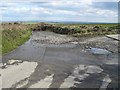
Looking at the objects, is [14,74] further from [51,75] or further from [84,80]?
[84,80]

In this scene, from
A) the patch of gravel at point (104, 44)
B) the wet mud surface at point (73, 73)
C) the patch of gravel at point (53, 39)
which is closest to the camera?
the wet mud surface at point (73, 73)

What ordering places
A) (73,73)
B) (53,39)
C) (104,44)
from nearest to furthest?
1. (73,73)
2. (104,44)
3. (53,39)

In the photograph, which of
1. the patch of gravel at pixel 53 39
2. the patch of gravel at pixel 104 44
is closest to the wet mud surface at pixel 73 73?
the patch of gravel at pixel 104 44

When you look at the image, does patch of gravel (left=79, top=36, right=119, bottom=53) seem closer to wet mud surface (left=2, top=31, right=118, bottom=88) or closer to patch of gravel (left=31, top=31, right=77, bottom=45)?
patch of gravel (left=31, top=31, right=77, bottom=45)

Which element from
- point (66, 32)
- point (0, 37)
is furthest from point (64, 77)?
point (66, 32)

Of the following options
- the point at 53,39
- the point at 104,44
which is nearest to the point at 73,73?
the point at 104,44

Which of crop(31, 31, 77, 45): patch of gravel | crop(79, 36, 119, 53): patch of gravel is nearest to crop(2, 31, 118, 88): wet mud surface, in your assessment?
crop(79, 36, 119, 53): patch of gravel

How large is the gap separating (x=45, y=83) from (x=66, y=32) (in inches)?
2456

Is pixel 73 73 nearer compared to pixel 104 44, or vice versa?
pixel 73 73

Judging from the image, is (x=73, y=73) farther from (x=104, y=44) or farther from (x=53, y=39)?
(x=53, y=39)

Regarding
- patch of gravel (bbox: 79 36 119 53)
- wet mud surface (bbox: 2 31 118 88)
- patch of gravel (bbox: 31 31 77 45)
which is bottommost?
patch of gravel (bbox: 31 31 77 45)

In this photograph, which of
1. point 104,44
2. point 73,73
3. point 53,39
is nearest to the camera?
point 73,73

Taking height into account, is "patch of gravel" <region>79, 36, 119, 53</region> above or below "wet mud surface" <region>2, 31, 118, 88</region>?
below

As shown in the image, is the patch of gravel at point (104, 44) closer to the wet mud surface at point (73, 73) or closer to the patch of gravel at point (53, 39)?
the patch of gravel at point (53, 39)
